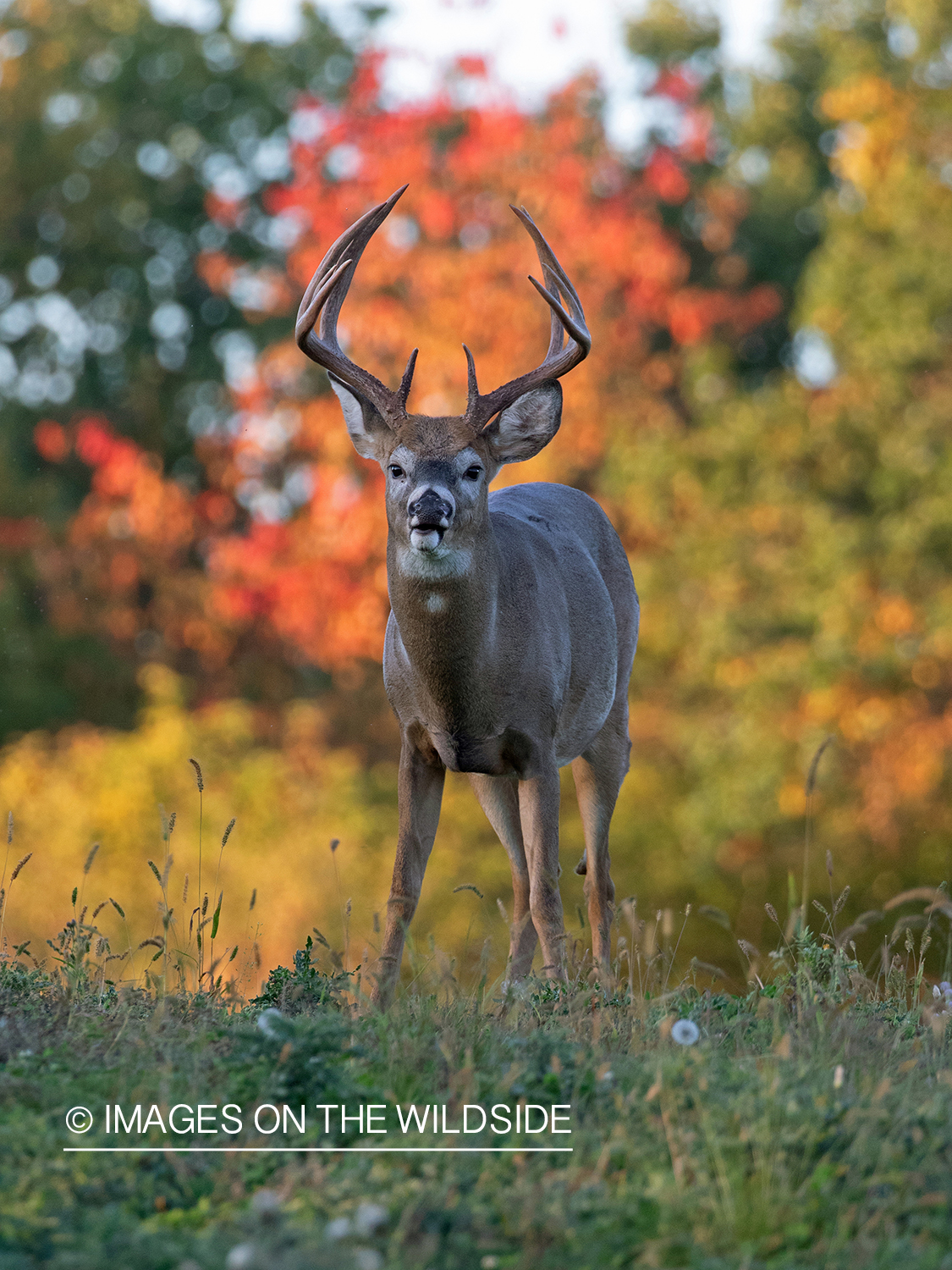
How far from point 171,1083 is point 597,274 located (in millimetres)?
13553

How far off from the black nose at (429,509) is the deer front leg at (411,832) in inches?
33.8

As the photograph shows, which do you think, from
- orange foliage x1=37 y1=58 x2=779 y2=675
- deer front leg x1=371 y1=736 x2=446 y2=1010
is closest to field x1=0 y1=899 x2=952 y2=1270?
deer front leg x1=371 y1=736 x2=446 y2=1010

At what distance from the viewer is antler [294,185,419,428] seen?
17.8 feet

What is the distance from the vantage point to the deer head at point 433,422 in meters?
5.14

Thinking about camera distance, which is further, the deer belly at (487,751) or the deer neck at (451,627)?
the deer belly at (487,751)

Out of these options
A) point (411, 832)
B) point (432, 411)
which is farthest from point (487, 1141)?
Result: point (432, 411)

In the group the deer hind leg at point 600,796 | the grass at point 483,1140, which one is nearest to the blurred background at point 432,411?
the deer hind leg at point 600,796

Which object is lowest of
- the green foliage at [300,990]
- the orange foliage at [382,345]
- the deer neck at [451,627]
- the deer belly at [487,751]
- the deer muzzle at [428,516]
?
the green foliage at [300,990]

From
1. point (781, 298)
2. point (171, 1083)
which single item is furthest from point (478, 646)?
point (781, 298)

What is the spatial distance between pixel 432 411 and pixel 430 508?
1032cm

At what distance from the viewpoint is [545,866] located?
5539mm

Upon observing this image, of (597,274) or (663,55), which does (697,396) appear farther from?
(663,55)

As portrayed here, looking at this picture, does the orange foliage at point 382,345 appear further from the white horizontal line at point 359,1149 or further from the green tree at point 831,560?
the white horizontal line at point 359,1149

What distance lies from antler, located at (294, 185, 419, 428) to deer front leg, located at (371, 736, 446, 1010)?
3.85 ft
